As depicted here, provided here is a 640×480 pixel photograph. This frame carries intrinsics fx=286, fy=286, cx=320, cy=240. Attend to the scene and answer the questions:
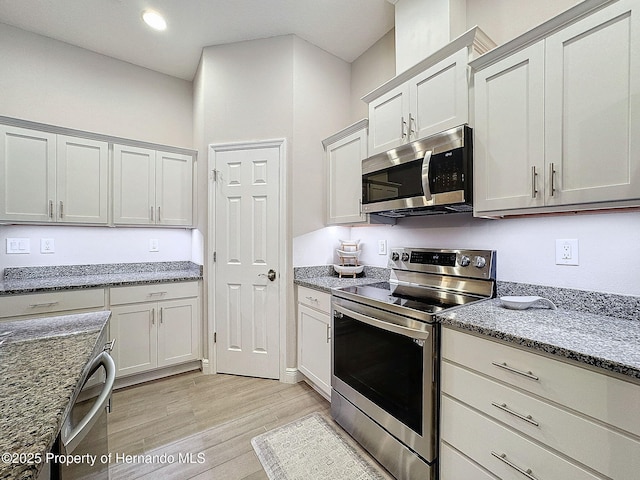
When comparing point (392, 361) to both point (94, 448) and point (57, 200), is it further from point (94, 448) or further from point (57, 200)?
point (57, 200)

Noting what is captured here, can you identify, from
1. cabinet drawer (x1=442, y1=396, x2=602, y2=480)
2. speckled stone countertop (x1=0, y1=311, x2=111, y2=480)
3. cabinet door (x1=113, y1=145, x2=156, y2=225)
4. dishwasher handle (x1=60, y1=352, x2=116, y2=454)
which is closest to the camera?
speckled stone countertop (x1=0, y1=311, x2=111, y2=480)

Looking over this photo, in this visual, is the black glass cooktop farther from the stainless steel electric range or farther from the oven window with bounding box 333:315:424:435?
the oven window with bounding box 333:315:424:435

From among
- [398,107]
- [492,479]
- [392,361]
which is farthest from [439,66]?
[492,479]

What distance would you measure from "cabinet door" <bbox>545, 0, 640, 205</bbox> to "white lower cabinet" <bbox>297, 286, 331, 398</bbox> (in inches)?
60.8

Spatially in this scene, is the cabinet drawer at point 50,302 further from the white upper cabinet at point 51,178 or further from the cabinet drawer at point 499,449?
the cabinet drawer at point 499,449

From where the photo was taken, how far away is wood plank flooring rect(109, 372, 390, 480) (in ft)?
5.30

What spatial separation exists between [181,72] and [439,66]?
273 centimetres

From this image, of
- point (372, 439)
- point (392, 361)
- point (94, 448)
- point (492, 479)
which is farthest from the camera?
point (372, 439)

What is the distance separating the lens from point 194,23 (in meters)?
2.43

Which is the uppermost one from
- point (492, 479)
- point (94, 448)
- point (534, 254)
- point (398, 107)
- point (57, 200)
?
point (398, 107)

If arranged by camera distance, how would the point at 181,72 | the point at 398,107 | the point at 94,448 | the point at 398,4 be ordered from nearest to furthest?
the point at 94,448, the point at 398,107, the point at 398,4, the point at 181,72

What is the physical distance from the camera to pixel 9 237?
7.94 ft

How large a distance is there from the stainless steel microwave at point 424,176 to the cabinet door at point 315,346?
3.13ft

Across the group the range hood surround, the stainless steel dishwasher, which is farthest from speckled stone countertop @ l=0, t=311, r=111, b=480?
the range hood surround
